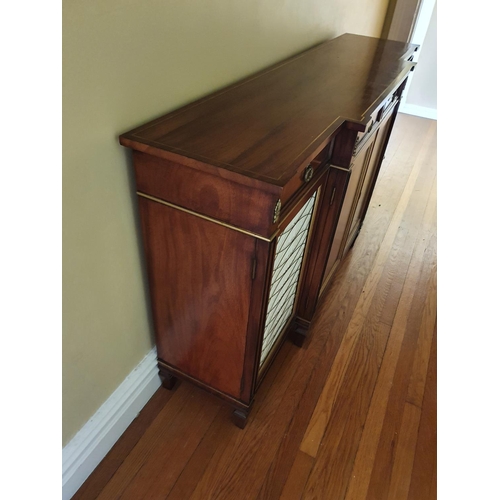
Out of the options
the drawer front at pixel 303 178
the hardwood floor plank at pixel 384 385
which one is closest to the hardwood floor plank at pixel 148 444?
the hardwood floor plank at pixel 384 385

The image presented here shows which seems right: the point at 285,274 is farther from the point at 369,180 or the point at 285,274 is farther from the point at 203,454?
the point at 369,180

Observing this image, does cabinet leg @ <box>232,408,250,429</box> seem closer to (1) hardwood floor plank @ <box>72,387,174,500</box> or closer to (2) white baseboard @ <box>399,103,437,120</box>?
(1) hardwood floor plank @ <box>72,387,174,500</box>

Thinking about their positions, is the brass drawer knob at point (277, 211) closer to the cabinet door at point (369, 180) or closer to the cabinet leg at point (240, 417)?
the cabinet leg at point (240, 417)

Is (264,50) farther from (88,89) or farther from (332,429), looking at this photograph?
(332,429)

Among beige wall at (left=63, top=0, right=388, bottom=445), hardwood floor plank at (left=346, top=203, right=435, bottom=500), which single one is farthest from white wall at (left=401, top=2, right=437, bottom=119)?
beige wall at (left=63, top=0, right=388, bottom=445)

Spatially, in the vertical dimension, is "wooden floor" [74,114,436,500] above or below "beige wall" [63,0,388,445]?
below

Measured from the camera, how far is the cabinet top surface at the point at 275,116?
2.60 feet

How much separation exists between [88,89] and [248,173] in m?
0.32

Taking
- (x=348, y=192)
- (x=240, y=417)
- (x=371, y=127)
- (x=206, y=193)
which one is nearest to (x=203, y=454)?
(x=240, y=417)

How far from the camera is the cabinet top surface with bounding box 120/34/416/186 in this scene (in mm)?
793

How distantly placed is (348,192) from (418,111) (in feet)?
9.63

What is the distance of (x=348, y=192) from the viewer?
4.33 ft

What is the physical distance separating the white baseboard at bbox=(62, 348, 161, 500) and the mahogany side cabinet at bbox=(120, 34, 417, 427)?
59 millimetres

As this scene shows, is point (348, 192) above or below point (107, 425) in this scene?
above
